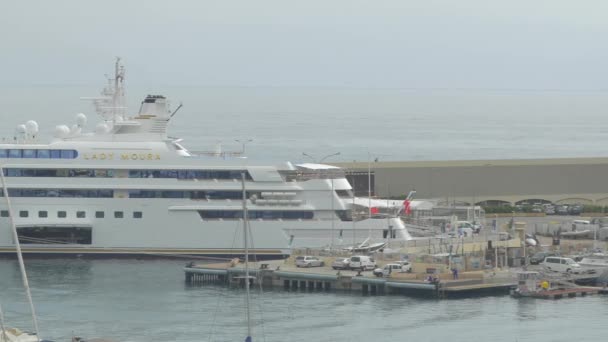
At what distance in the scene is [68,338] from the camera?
32.8 m

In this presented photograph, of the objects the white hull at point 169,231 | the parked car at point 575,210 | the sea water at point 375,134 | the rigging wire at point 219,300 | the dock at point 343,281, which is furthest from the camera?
the sea water at point 375,134

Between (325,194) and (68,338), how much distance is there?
14.8 metres

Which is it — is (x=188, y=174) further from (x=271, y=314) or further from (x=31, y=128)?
(x=271, y=314)

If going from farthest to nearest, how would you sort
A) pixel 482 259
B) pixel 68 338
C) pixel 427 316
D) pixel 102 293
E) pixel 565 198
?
pixel 565 198, pixel 482 259, pixel 102 293, pixel 427 316, pixel 68 338

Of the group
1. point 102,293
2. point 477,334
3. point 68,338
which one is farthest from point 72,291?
point 477,334

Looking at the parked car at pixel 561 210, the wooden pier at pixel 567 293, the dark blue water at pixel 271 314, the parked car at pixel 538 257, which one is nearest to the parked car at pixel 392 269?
the dark blue water at pixel 271 314

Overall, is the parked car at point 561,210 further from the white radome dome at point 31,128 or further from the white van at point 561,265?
the white radome dome at point 31,128

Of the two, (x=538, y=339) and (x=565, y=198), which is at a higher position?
(x=565, y=198)

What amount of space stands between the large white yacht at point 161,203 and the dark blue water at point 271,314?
3.75 m

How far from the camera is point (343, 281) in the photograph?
40.7 meters

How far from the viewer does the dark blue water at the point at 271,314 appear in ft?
112

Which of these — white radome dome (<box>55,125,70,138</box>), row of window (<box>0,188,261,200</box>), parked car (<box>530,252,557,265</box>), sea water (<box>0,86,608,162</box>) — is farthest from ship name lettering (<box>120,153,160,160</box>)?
sea water (<box>0,86,608,162</box>)

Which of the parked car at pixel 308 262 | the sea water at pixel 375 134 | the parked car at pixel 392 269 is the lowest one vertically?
the parked car at pixel 392 269

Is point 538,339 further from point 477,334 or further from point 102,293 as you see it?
point 102,293
